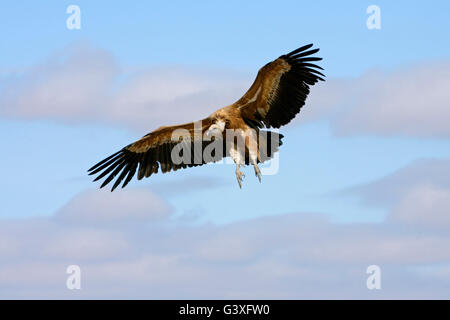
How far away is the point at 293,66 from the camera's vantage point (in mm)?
16656

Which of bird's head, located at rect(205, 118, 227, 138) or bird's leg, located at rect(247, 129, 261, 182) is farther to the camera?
bird's head, located at rect(205, 118, 227, 138)

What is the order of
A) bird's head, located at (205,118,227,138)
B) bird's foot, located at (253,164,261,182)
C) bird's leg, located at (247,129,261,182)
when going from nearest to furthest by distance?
bird's foot, located at (253,164,261,182) < bird's leg, located at (247,129,261,182) < bird's head, located at (205,118,227,138)

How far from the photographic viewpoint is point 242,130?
16.4 m

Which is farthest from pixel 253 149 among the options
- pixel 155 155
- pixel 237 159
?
pixel 155 155

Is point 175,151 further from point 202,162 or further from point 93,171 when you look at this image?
point 93,171

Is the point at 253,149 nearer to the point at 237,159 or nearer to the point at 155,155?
the point at 237,159

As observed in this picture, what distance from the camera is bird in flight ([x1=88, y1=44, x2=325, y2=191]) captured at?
1645 centimetres

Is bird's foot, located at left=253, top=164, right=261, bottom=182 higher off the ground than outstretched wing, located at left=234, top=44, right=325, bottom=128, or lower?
lower

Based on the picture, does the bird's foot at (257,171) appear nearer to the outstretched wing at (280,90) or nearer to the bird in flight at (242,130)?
the bird in flight at (242,130)

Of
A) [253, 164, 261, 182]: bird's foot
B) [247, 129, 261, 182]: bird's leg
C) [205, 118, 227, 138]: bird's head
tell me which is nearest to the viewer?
[253, 164, 261, 182]: bird's foot

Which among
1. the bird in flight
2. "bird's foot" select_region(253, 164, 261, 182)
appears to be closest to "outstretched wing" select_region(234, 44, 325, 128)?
the bird in flight

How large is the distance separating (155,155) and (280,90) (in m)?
3.49

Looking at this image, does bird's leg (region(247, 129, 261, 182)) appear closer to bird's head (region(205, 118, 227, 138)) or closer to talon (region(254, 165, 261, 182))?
talon (region(254, 165, 261, 182))
